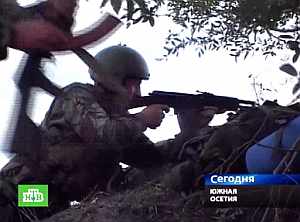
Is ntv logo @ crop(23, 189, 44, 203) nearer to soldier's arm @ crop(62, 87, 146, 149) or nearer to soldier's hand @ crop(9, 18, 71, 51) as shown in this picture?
soldier's arm @ crop(62, 87, 146, 149)

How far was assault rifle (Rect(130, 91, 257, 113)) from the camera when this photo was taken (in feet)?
12.8

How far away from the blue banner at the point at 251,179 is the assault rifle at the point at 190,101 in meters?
0.21

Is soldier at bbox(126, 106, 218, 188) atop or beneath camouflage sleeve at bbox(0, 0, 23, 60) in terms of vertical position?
beneath

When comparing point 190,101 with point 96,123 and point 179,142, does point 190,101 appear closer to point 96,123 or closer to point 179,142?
point 179,142

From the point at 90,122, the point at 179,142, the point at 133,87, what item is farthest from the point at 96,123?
the point at 179,142

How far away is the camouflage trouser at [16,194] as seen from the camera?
4.00 meters

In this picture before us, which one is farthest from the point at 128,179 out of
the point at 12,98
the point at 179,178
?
the point at 12,98

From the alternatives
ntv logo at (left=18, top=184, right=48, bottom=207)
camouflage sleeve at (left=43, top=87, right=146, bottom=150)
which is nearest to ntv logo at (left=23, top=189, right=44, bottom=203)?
ntv logo at (left=18, top=184, right=48, bottom=207)

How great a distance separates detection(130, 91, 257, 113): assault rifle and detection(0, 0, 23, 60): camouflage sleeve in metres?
0.45

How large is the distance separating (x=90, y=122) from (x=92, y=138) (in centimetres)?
5

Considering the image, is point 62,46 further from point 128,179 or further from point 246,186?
point 246,186

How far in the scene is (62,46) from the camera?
13.0 feet

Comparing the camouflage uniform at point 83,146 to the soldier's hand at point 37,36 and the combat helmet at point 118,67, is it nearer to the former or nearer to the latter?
the combat helmet at point 118,67

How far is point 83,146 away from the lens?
3.96 m
